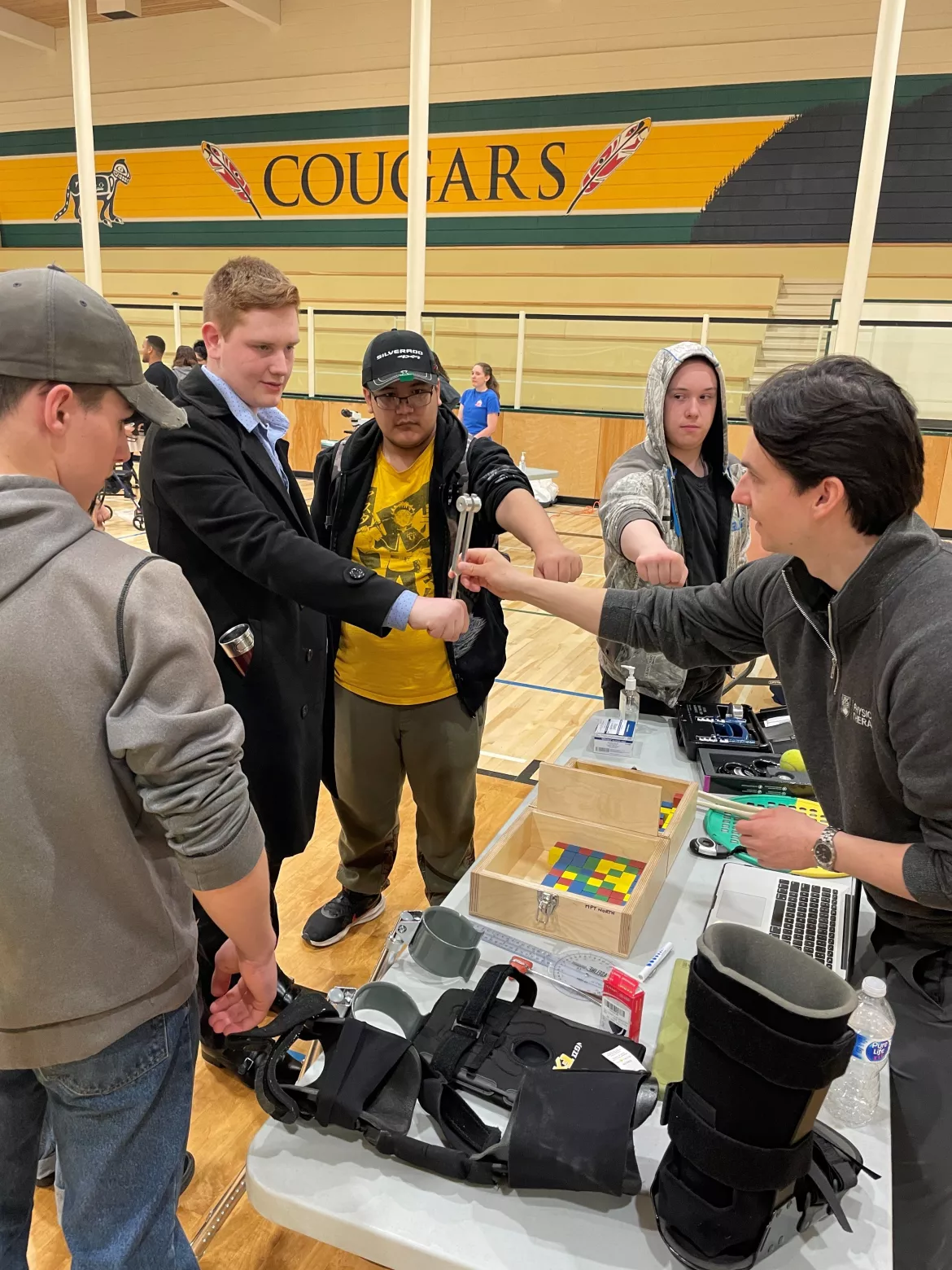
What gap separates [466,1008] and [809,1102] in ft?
1.65

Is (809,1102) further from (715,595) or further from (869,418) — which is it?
(715,595)

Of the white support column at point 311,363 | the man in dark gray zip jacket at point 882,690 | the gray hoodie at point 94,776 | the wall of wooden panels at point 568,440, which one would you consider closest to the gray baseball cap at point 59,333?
the gray hoodie at point 94,776

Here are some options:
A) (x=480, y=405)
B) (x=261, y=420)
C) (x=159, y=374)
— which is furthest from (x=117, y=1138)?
(x=480, y=405)

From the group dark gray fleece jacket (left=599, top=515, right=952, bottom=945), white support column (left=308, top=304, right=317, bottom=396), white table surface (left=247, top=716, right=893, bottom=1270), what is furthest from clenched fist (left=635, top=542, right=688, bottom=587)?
white support column (left=308, top=304, right=317, bottom=396)

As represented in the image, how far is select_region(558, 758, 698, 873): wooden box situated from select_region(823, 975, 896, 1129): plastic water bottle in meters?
0.56

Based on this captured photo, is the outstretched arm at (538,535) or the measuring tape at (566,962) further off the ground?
the outstretched arm at (538,535)

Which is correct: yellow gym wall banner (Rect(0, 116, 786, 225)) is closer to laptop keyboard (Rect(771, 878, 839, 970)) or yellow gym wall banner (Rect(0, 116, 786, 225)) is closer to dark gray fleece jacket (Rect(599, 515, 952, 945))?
dark gray fleece jacket (Rect(599, 515, 952, 945))

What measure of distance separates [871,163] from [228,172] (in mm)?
11652

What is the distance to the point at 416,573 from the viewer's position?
220 centimetres

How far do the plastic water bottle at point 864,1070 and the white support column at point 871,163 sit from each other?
4.04 m

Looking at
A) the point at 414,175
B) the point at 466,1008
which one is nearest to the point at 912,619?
the point at 466,1008

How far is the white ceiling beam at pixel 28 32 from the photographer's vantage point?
1262cm

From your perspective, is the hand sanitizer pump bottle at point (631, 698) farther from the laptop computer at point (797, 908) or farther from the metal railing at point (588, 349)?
the metal railing at point (588, 349)

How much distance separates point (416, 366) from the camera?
2006mm
